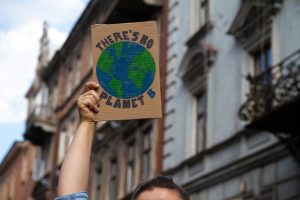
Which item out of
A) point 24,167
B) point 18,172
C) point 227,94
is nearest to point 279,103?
point 227,94

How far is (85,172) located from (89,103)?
0.32 meters

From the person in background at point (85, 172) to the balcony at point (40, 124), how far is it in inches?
1191

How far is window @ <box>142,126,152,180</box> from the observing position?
64.0ft

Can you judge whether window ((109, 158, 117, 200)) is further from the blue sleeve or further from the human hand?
the blue sleeve

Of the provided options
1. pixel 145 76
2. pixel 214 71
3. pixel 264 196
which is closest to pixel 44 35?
pixel 214 71

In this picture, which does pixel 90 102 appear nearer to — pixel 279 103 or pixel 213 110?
pixel 279 103

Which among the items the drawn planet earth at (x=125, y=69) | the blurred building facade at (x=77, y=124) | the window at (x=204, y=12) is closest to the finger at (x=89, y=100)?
the drawn planet earth at (x=125, y=69)

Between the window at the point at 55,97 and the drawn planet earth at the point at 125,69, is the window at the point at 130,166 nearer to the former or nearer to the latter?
the window at the point at 55,97

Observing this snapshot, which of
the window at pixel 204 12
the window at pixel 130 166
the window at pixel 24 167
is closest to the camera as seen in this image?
the window at pixel 204 12

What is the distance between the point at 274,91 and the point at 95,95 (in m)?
9.12

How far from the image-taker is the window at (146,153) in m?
19.5

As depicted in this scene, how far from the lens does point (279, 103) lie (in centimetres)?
1196

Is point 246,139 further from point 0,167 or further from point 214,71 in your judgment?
point 0,167

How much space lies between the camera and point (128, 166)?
21.4m
